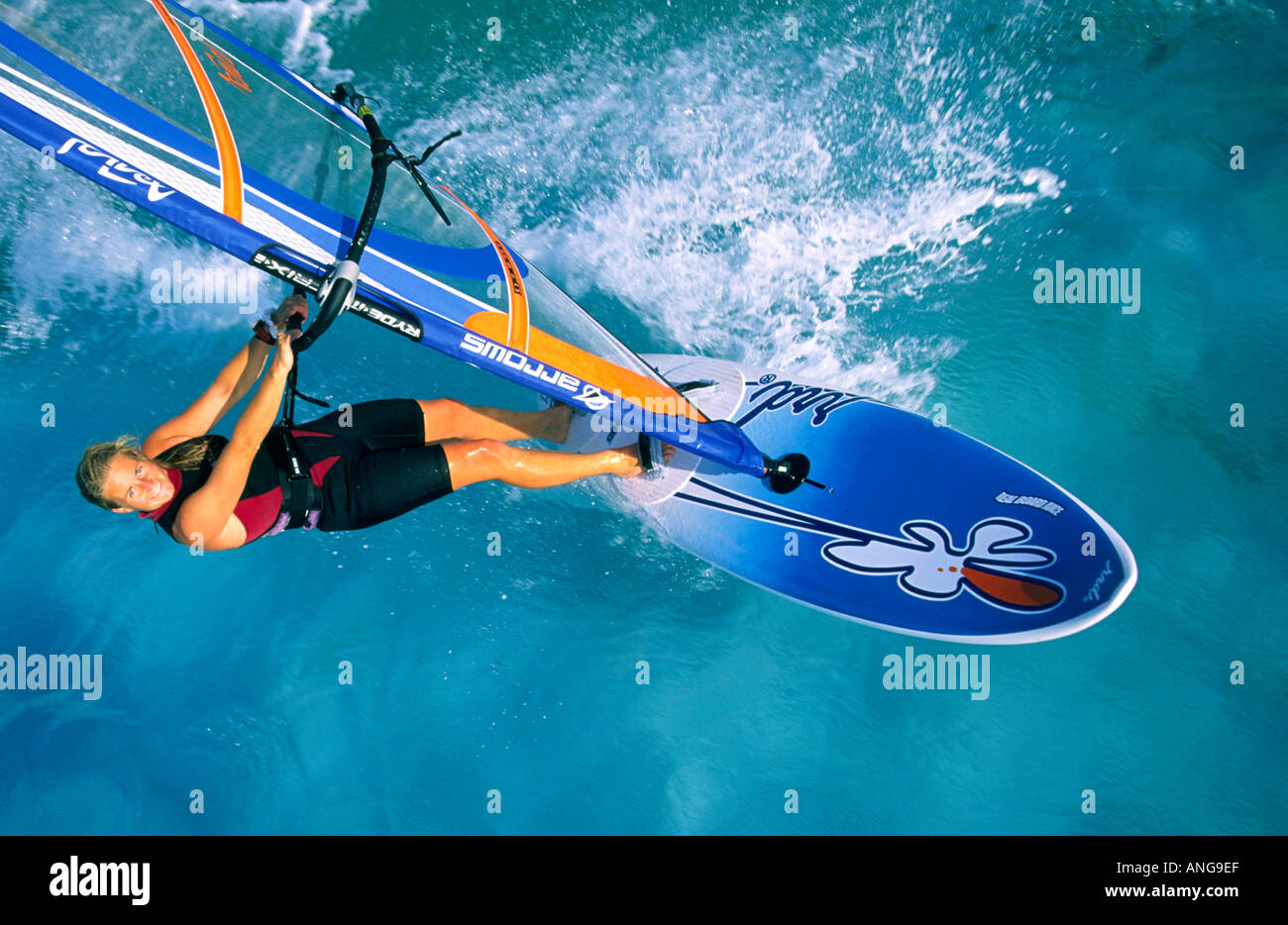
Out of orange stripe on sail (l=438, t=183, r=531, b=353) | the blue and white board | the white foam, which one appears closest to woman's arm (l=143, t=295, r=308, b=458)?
orange stripe on sail (l=438, t=183, r=531, b=353)

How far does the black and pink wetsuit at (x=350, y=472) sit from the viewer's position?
2836mm

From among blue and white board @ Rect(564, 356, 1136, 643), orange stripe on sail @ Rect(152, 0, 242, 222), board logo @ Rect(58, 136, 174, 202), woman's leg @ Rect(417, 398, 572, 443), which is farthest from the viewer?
blue and white board @ Rect(564, 356, 1136, 643)

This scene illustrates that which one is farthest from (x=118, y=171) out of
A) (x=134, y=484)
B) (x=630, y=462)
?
(x=630, y=462)

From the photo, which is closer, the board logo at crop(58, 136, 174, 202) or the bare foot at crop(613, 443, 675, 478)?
the board logo at crop(58, 136, 174, 202)

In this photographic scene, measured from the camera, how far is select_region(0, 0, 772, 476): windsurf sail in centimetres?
267

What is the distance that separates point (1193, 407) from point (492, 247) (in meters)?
4.89

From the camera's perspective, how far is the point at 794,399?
14.7 ft

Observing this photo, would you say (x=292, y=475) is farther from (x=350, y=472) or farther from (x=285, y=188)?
(x=285, y=188)

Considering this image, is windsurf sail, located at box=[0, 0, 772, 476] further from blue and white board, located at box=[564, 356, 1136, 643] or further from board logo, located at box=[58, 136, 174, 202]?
blue and white board, located at box=[564, 356, 1136, 643]

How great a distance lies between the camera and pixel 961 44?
5625 mm

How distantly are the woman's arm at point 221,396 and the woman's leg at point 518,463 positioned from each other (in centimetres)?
77

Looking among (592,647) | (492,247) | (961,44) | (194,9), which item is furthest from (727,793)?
(194,9)

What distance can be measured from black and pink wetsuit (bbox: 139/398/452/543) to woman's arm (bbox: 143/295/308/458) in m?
0.07

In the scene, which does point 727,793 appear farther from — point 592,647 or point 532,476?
point 532,476
